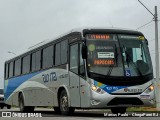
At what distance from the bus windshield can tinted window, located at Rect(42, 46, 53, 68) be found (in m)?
3.80

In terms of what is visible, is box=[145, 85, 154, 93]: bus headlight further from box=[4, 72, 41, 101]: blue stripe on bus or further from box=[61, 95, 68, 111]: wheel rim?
box=[4, 72, 41, 101]: blue stripe on bus

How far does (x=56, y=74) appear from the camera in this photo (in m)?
18.9

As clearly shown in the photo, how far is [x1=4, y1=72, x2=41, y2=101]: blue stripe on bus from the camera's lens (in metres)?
24.3

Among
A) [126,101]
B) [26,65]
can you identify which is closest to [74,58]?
[126,101]

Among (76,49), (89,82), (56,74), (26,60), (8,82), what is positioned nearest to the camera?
(89,82)

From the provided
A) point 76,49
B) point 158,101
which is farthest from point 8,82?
point 76,49

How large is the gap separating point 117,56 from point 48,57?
491cm

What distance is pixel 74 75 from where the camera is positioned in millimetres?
16938

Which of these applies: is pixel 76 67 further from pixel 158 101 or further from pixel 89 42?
pixel 158 101

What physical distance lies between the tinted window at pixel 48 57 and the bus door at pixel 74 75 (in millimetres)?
2530

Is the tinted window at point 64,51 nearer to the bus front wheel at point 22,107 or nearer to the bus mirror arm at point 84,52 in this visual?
the bus mirror arm at point 84,52

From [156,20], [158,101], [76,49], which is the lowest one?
[158,101]

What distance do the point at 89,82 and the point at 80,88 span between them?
2.43ft

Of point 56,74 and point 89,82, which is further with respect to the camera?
point 56,74
